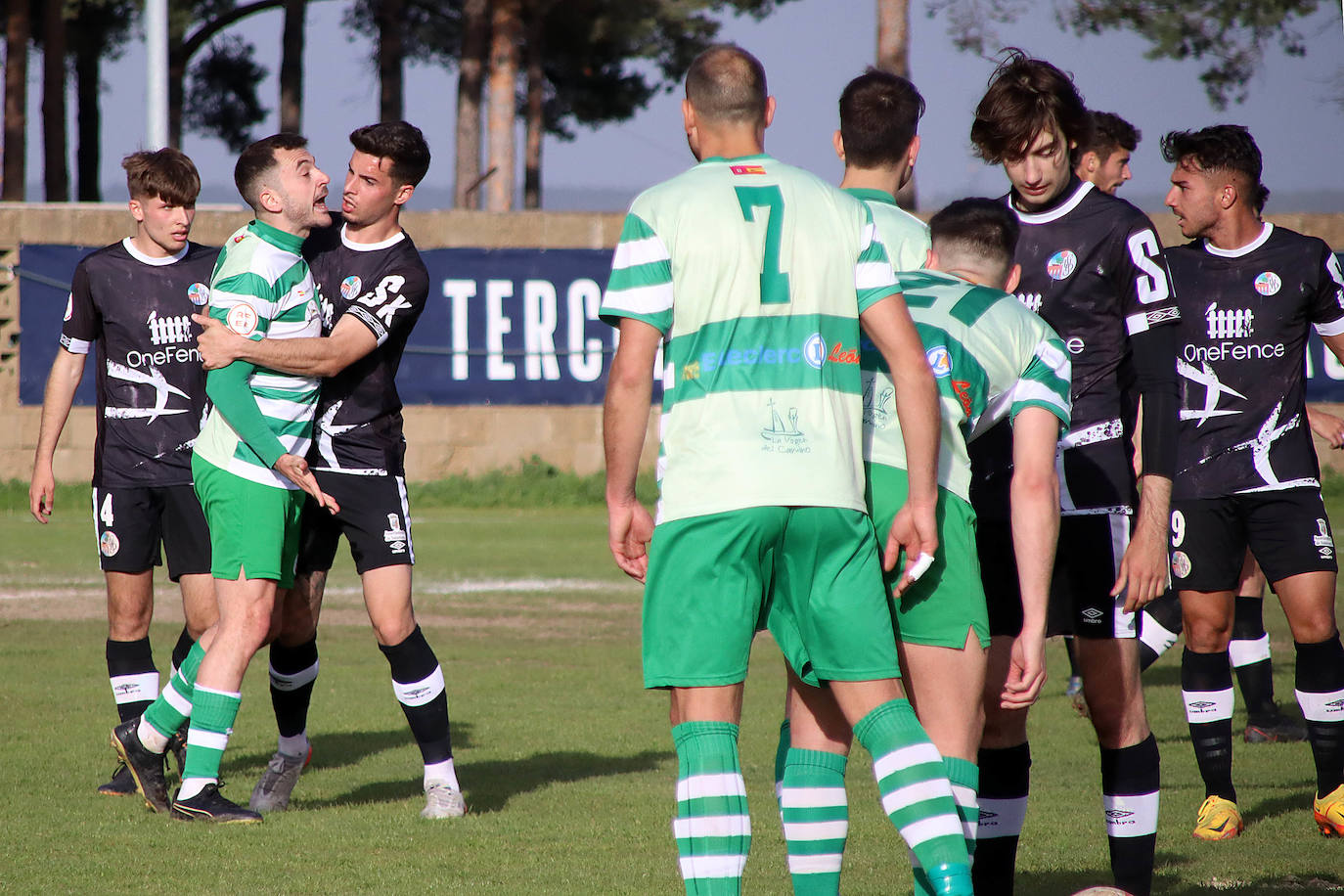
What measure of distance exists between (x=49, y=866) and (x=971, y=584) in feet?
10.2

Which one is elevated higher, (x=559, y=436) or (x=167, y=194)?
(x=167, y=194)

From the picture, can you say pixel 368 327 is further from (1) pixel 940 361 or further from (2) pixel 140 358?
(1) pixel 940 361

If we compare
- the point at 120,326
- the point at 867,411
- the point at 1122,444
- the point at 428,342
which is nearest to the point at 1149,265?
the point at 1122,444

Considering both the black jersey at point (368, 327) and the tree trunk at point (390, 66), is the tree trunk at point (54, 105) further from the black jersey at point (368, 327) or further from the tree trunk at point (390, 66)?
the black jersey at point (368, 327)

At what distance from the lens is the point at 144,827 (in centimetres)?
563

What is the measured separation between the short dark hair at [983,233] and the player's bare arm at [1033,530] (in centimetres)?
47

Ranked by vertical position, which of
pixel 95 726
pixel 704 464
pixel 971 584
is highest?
pixel 704 464

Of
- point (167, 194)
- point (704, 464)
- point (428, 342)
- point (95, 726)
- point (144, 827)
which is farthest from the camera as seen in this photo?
point (428, 342)

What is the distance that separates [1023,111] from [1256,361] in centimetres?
221

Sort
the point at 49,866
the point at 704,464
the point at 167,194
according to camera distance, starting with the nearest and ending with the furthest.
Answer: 1. the point at 704,464
2. the point at 49,866
3. the point at 167,194

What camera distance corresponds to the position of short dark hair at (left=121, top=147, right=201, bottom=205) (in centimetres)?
653

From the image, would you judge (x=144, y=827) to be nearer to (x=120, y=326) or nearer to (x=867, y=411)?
(x=120, y=326)

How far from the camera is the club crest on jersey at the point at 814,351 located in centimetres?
378

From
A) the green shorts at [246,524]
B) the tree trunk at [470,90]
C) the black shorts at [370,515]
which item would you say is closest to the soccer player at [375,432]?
the black shorts at [370,515]
